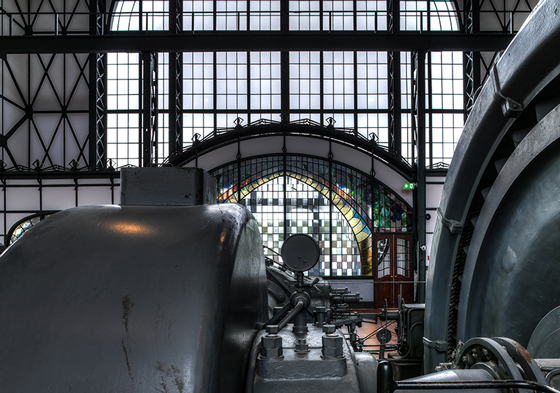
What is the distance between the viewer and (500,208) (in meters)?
2.05

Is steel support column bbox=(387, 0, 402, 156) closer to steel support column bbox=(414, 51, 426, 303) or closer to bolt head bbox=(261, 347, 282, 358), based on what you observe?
steel support column bbox=(414, 51, 426, 303)

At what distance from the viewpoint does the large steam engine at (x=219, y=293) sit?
2.91 feet

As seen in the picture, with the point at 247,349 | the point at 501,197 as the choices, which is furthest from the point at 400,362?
the point at 247,349

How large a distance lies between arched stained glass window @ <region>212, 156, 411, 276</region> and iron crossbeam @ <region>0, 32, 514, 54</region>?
4.37 metres

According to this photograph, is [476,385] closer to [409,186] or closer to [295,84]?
[409,186]

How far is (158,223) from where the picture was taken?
1.11m

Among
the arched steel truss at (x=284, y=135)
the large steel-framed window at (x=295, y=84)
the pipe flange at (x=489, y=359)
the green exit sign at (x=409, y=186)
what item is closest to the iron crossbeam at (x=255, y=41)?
the arched steel truss at (x=284, y=135)

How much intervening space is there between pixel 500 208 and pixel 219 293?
5.41 ft

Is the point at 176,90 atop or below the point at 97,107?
atop

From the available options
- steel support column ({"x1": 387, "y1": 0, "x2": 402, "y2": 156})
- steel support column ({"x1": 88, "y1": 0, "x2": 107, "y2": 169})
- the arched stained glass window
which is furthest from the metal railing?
the arched stained glass window

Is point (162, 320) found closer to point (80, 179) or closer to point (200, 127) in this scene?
point (80, 179)

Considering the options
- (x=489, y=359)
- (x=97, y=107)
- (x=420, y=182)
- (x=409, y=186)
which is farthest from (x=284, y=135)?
(x=489, y=359)

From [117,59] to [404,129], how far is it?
10615 millimetres

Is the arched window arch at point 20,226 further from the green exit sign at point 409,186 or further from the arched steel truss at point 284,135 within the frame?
the green exit sign at point 409,186
